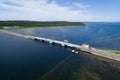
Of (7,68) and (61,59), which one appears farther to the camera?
(61,59)

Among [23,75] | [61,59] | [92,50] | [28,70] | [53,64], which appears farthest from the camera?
[92,50]

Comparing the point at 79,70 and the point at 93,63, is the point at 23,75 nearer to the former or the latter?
the point at 79,70

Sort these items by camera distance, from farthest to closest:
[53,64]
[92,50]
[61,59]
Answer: [92,50] → [61,59] → [53,64]

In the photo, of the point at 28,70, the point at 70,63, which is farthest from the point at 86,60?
the point at 28,70

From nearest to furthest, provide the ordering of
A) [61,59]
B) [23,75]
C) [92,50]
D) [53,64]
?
1. [23,75]
2. [53,64]
3. [61,59]
4. [92,50]

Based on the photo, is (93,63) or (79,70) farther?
(93,63)

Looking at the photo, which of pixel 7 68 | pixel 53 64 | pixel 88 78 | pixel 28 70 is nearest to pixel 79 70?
pixel 88 78

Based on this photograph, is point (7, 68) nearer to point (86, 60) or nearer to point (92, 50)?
point (86, 60)

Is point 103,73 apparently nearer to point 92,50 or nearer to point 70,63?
point 70,63
